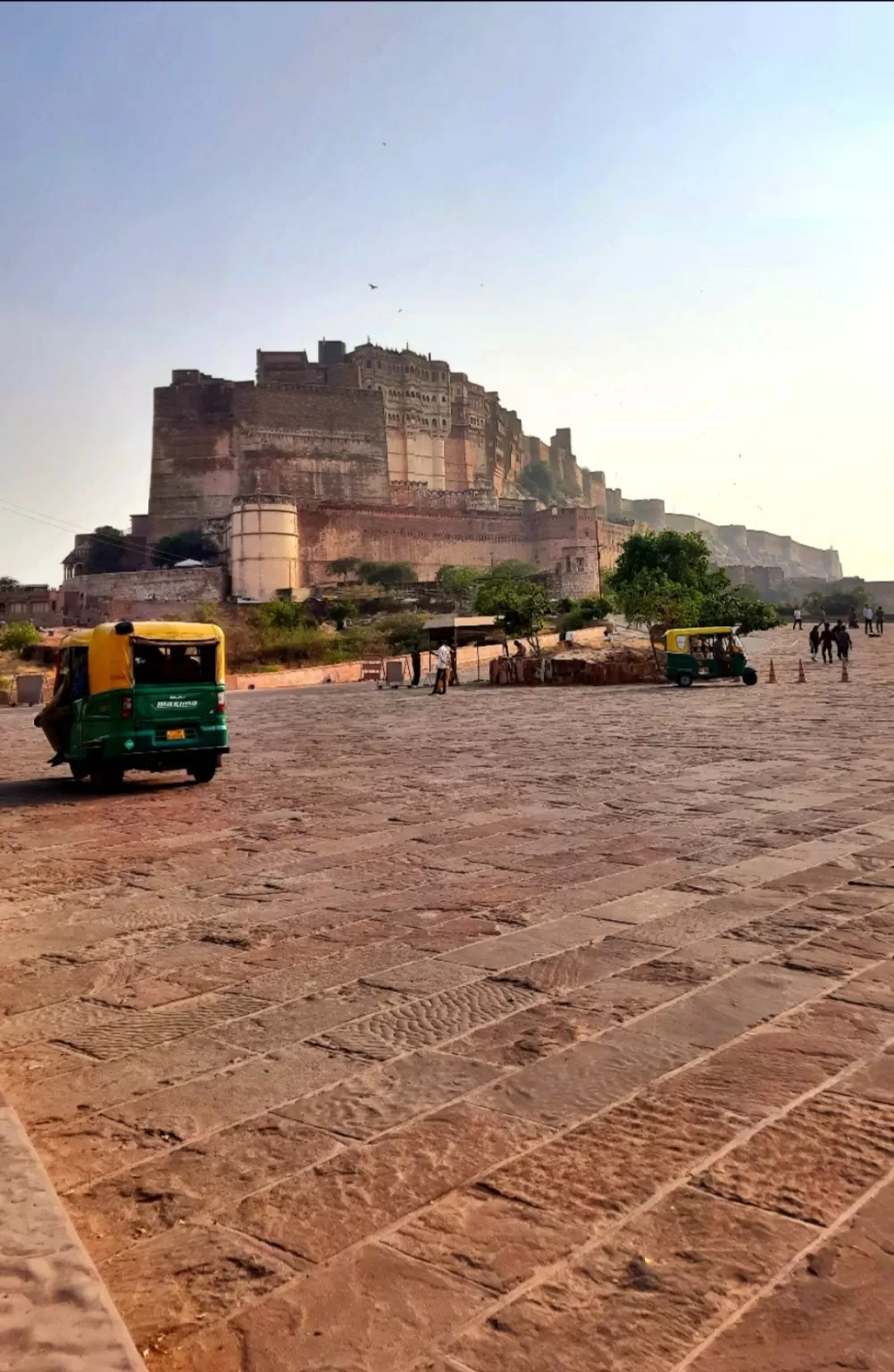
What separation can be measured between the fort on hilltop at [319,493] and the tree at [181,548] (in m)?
0.37

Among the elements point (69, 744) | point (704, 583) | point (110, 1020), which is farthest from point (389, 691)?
point (704, 583)

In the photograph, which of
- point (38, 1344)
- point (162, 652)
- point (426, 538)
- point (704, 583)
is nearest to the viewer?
point (38, 1344)

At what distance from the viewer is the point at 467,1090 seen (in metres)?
2.68

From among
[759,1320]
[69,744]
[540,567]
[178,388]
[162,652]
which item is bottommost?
[759,1320]

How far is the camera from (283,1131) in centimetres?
249

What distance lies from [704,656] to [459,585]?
115ft

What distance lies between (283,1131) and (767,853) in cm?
335

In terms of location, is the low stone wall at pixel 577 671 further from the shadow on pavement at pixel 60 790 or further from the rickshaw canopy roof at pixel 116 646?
the rickshaw canopy roof at pixel 116 646

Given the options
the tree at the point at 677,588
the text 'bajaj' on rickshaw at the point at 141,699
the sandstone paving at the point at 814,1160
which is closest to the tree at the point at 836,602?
the tree at the point at 677,588

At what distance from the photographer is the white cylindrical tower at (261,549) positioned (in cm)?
5469

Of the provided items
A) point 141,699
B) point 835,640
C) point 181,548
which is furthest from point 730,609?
point 141,699

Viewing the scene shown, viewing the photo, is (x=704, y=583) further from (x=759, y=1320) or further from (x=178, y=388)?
(x=759, y=1320)

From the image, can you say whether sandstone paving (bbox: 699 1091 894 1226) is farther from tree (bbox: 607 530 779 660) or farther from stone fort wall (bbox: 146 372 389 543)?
stone fort wall (bbox: 146 372 389 543)

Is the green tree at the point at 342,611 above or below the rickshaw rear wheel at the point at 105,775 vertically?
above
